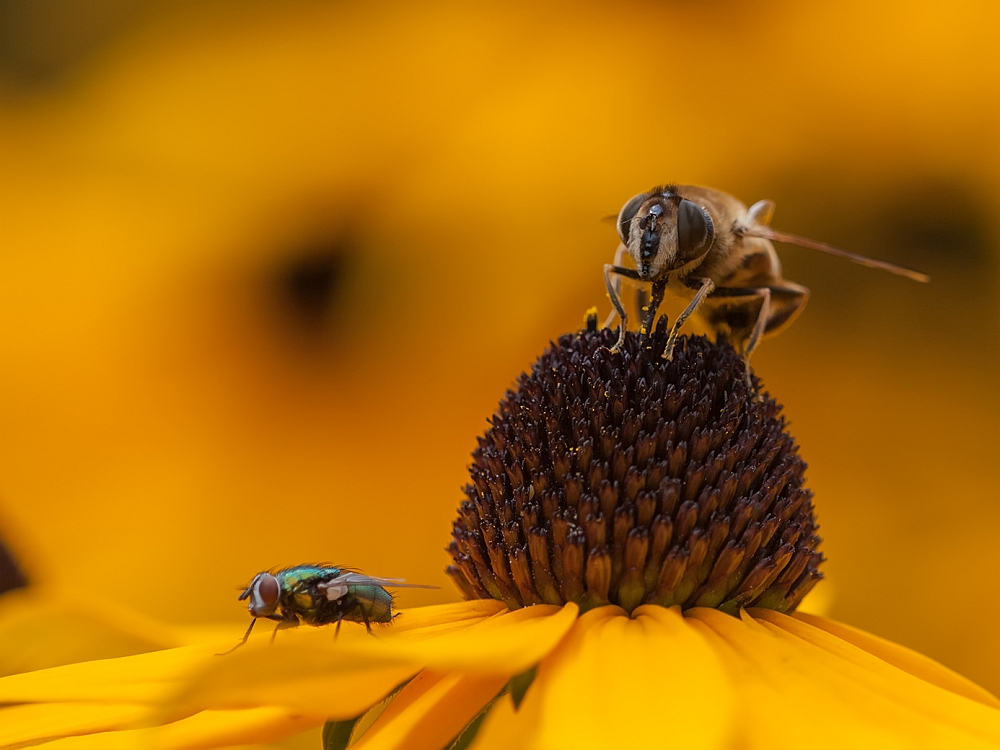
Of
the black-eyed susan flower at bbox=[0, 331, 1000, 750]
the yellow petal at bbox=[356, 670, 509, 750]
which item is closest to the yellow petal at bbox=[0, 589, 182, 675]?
the black-eyed susan flower at bbox=[0, 331, 1000, 750]

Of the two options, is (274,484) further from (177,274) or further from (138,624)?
(138,624)

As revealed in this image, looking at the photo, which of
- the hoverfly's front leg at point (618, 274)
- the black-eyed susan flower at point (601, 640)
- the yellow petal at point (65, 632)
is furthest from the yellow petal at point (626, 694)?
the yellow petal at point (65, 632)

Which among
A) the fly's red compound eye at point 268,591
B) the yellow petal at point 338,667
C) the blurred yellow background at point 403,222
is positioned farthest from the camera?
the blurred yellow background at point 403,222

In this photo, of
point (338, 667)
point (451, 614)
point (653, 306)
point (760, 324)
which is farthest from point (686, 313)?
point (338, 667)

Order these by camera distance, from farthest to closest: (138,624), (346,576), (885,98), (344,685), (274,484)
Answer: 1. (274,484)
2. (885,98)
3. (138,624)
4. (346,576)
5. (344,685)

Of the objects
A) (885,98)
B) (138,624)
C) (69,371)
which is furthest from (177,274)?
(885,98)

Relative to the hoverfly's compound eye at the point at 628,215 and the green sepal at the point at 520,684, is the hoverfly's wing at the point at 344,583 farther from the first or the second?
the hoverfly's compound eye at the point at 628,215
